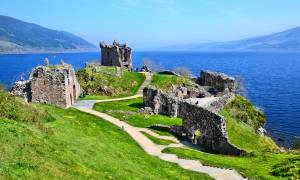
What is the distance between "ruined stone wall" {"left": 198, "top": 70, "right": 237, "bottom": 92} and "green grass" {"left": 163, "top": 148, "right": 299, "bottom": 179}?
5477 centimetres

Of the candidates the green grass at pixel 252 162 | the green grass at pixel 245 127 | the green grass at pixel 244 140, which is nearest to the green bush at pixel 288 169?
the green grass at pixel 252 162

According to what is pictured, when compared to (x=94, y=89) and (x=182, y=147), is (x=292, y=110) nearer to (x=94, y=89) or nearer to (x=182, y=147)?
(x=94, y=89)

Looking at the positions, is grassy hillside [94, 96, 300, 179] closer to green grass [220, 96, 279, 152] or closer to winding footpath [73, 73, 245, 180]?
green grass [220, 96, 279, 152]

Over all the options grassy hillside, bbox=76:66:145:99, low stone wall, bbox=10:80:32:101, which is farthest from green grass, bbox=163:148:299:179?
grassy hillside, bbox=76:66:145:99

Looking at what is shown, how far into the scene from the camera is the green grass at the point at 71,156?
23984 millimetres

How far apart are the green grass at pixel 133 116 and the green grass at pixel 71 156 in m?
13.7

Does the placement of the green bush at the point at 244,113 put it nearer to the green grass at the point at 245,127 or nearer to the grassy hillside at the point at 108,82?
the green grass at the point at 245,127

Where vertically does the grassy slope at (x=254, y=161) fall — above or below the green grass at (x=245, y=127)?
above

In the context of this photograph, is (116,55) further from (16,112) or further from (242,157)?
(16,112)

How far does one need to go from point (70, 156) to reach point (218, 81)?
77824 millimetres

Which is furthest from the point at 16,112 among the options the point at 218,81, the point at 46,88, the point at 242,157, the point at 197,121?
the point at 218,81

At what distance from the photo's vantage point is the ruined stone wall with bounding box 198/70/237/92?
3957 inches

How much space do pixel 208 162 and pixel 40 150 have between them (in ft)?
62.9

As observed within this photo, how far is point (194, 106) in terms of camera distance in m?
51.9
